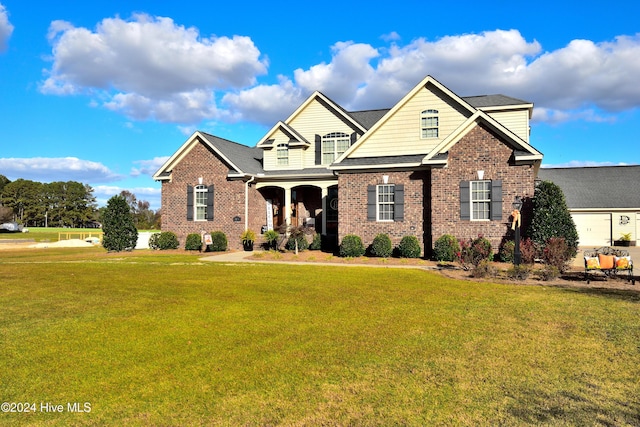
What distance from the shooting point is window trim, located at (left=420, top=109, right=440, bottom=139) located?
20750 mm

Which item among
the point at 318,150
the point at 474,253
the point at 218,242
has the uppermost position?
the point at 318,150

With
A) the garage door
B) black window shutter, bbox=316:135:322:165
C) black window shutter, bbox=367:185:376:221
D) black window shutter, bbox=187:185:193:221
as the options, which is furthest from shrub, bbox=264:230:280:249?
the garage door

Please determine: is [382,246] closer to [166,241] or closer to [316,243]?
[316,243]

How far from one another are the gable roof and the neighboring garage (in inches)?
856

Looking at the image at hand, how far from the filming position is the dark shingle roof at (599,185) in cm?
2792

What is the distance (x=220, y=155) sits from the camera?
2431 centimetres

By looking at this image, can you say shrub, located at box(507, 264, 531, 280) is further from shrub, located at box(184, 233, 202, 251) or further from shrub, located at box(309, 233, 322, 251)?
shrub, located at box(184, 233, 202, 251)

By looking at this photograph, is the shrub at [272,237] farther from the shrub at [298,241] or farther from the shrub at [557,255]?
the shrub at [557,255]

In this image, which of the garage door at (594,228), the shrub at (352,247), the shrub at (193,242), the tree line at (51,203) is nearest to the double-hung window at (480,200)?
the shrub at (352,247)

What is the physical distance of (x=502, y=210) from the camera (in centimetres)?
1819

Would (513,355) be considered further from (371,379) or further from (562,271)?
(562,271)

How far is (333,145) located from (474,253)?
12350 millimetres

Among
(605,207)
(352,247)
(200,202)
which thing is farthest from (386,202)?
(605,207)

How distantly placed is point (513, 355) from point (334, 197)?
65.7 ft
